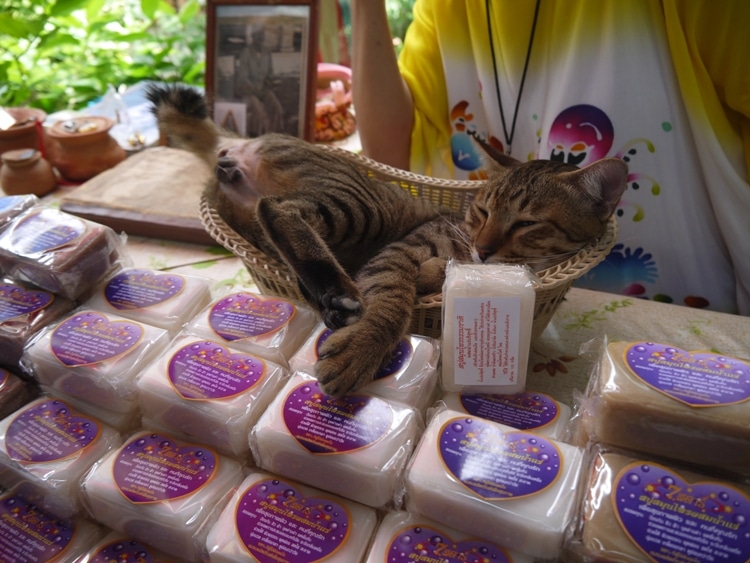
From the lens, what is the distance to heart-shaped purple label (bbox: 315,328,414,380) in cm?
73

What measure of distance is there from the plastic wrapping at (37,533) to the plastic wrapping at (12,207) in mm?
508

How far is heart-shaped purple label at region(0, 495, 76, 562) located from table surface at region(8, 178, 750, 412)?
0.43 m

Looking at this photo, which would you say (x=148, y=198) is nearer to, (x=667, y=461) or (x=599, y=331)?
(x=599, y=331)

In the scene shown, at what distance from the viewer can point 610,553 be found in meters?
0.52

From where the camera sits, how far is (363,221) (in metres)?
1.14

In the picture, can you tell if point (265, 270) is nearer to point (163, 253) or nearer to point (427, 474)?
point (427, 474)

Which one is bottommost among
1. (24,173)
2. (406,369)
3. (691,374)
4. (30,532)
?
(30,532)

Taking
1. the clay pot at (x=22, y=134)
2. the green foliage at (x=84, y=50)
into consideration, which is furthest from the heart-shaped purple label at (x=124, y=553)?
the green foliage at (x=84, y=50)

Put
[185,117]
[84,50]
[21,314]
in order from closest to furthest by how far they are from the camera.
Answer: [21,314] → [185,117] → [84,50]

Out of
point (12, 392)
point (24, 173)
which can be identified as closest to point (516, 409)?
point (12, 392)

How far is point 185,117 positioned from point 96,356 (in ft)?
2.52

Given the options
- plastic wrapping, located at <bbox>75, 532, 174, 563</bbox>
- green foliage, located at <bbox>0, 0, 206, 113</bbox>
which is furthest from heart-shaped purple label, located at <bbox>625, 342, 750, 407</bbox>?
green foliage, located at <bbox>0, 0, 206, 113</bbox>

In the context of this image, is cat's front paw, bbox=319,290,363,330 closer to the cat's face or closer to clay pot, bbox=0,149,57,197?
the cat's face

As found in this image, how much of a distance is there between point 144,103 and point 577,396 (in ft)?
7.01
